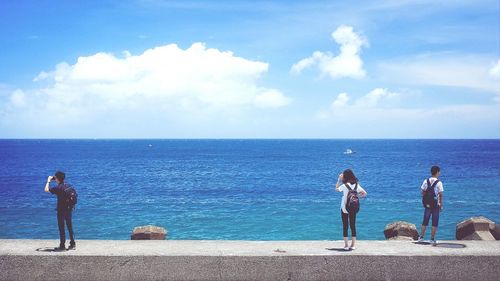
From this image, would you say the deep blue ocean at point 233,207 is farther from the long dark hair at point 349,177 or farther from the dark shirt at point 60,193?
the dark shirt at point 60,193

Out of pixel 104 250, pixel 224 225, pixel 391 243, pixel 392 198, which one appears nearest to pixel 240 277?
pixel 104 250

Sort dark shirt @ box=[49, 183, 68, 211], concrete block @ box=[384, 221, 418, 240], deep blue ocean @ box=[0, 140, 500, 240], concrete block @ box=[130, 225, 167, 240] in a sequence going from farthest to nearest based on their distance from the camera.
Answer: deep blue ocean @ box=[0, 140, 500, 240] → concrete block @ box=[384, 221, 418, 240] → concrete block @ box=[130, 225, 167, 240] → dark shirt @ box=[49, 183, 68, 211]

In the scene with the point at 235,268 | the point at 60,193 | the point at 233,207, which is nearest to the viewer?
the point at 235,268

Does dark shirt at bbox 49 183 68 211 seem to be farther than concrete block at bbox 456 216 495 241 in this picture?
No

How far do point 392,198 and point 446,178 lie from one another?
840 inches

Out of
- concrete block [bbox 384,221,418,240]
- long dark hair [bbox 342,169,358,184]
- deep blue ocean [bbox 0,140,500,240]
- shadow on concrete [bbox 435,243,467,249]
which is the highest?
long dark hair [bbox 342,169,358,184]

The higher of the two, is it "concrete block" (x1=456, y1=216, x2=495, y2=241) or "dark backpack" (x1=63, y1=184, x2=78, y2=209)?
"dark backpack" (x1=63, y1=184, x2=78, y2=209)

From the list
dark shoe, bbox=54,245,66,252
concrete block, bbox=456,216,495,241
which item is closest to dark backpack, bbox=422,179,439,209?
concrete block, bbox=456,216,495,241

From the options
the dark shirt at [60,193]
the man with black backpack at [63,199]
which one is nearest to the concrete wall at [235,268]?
the man with black backpack at [63,199]

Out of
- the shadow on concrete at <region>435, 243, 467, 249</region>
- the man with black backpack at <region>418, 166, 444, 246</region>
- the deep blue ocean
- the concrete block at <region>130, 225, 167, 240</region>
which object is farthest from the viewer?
the deep blue ocean

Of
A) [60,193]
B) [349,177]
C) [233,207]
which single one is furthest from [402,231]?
[233,207]

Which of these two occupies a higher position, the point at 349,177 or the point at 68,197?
the point at 349,177

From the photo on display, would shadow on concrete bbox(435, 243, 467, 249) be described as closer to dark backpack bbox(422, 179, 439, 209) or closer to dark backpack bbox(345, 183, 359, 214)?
dark backpack bbox(422, 179, 439, 209)

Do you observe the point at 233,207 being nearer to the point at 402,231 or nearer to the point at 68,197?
the point at 402,231
